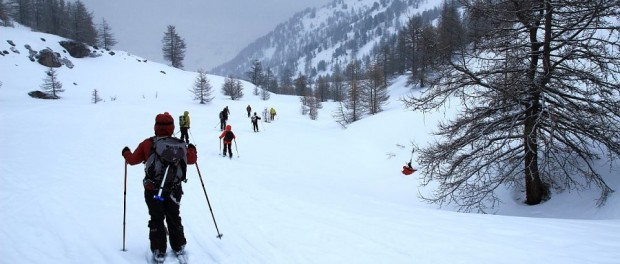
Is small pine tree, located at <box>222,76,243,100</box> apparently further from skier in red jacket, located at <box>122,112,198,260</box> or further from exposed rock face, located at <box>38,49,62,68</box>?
skier in red jacket, located at <box>122,112,198,260</box>

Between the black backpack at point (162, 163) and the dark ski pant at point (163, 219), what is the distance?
0.51 feet

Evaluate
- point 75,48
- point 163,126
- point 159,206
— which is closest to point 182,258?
point 159,206

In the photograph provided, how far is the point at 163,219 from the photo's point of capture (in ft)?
15.0

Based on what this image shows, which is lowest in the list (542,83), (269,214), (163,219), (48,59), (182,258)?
(269,214)

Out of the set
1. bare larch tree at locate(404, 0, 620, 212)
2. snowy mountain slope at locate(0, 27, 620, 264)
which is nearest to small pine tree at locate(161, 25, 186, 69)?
snowy mountain slope at locate(0, 27, 620, 264)

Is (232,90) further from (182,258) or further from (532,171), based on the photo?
(182,258)

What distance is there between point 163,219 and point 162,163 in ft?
2.75

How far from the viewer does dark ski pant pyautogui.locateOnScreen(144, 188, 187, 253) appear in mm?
4469

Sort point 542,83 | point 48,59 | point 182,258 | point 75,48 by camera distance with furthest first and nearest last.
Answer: point 75,48 < point 48,59 < point 542,83 < point 182,258

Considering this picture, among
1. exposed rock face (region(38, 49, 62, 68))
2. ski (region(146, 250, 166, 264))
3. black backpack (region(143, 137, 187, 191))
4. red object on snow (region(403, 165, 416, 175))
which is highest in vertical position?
exposed rock face (region(38, 49, 62, 68))

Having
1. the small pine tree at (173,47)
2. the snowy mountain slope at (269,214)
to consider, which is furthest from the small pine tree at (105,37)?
the snowy mountain slope at (269,214)

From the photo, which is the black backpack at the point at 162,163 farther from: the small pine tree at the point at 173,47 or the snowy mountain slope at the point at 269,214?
the small pine tree at the point at 173,47

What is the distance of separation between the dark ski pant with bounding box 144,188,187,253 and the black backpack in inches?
6.2

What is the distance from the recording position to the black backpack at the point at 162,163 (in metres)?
4.38
